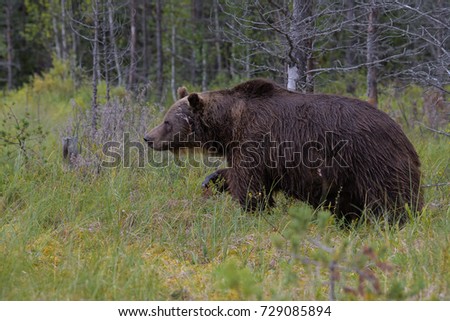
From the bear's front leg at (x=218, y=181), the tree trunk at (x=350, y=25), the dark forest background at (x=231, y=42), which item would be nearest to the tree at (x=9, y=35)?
the dark forest background at (x=231, y=42)

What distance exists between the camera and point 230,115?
6.12 meters

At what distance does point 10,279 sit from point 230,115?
3.06m

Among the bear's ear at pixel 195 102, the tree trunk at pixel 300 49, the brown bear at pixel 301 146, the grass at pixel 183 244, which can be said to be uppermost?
the tree trunk at pixel 300 49

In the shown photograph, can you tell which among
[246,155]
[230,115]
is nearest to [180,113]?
[230,115]

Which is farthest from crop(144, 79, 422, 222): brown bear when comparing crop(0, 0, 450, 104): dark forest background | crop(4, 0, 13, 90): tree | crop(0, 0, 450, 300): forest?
crop(4, 0, 13, 90): tree

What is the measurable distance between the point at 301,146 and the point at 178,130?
158 cm

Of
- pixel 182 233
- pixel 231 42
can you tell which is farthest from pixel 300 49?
pixel 231 42

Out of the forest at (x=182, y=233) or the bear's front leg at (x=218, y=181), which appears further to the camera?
the bear's front leg at (x=218, y=181)

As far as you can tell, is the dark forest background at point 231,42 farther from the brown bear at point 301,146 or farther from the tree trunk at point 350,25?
the brown bear at point 301,146

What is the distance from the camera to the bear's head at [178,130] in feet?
20.9

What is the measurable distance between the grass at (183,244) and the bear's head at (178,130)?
1.80 ft

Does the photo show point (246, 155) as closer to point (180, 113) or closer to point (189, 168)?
point (180, 113)

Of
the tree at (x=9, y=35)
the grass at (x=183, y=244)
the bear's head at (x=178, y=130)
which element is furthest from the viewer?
the tree at (x=9, y=35)

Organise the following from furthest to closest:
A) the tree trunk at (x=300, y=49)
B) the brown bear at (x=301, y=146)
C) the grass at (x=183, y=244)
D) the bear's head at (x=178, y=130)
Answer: the tree trunk at (x=300, y=49), the bear's head at (x=178, y=130), the brown bear at (x=301, y=146), the grass at (x=183, y=244)
